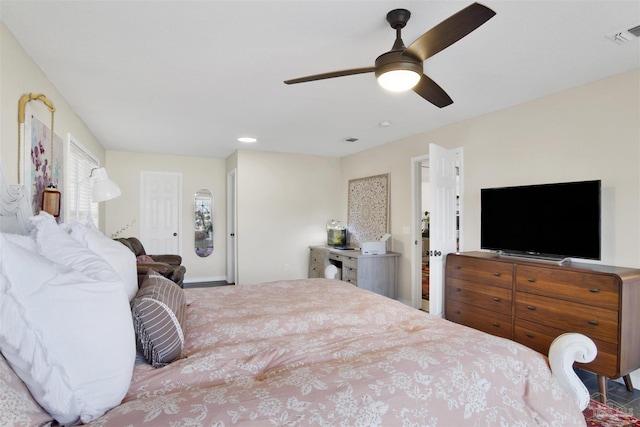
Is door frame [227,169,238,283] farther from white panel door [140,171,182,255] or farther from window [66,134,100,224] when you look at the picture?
window [66,134,100,224]

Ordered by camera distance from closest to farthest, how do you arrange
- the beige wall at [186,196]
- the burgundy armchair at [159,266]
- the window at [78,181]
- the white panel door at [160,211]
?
1. the burgundy armchair at [159,266]
2. the window at [78,181]
3. the beige wall at [186,196]
4. the white panel door at [160,211]

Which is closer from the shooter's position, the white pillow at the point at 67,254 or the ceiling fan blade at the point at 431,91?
the white pillow at the point at 67,254

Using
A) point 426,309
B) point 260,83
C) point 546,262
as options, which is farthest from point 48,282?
point 426,309

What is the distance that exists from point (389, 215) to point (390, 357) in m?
3.79

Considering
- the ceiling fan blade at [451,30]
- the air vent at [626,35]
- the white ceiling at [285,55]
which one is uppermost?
the air vent at [626,35]

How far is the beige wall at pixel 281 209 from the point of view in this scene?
18.3 feet

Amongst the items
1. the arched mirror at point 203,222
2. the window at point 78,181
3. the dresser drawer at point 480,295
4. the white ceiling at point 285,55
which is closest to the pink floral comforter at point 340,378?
the dresser drawer at point 480,295

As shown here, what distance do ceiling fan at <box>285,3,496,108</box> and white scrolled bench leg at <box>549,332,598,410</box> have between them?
4.90ft

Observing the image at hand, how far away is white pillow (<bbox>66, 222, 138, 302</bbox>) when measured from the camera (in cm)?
159

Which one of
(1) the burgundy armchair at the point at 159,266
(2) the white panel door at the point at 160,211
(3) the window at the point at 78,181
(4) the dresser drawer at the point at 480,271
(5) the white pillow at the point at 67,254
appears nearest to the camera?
(5) the white pillow at the point at 67,254

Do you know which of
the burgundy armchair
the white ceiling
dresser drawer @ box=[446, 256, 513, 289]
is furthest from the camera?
dresser drawer @ box=[446, 256, 513, 289]

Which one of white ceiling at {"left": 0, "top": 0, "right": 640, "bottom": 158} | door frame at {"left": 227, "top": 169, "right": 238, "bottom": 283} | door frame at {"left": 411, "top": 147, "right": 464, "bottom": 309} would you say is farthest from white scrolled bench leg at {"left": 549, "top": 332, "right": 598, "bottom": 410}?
door frame at {"left": 227, "top": 169, "right": 238, "bottom": 283}

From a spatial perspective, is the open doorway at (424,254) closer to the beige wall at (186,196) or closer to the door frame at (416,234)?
the door frame at (416,234)

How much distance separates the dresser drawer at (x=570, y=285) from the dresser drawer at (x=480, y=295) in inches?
7.2
